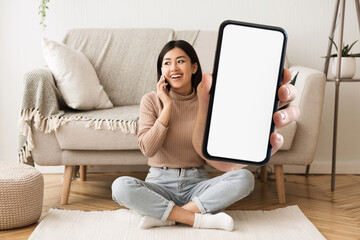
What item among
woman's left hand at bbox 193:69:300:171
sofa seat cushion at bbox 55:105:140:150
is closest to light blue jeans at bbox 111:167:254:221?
sofa seat cushion at bbox 55:105:140:150

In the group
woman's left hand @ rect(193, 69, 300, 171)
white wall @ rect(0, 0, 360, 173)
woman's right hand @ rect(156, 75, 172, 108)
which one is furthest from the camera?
white wall @ rect(0, 0, 360, 173)

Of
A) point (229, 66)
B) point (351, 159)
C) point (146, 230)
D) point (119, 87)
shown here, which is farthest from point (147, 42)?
point (229, 66)

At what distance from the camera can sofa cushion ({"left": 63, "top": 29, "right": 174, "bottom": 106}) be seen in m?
2.44

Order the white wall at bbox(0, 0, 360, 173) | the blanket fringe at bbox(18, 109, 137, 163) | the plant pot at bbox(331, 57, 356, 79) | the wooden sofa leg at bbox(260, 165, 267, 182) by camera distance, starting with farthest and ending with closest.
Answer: the white wall at bbox(0, 0, 360, 173)
the wooden sofa leg at bbox(260, 165, 267, 182)
the plant pot at bbox(331, 57, 356, 79)
the blanket fringe at bbox(18, 109, 137, 163)

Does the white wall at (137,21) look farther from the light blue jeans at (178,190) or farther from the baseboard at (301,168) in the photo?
the light blue jeans at (178,190)

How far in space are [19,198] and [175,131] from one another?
0.62m

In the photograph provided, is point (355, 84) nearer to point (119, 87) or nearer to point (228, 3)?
point (228, 3)

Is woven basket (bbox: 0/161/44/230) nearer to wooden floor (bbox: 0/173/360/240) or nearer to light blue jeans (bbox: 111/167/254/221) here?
wooden floor (bbox: 0/173/360/240)

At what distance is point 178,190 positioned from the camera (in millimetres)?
1755

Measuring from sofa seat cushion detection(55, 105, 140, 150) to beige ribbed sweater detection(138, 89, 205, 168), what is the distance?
16 centimetres

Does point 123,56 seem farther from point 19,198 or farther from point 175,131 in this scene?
point 19,198

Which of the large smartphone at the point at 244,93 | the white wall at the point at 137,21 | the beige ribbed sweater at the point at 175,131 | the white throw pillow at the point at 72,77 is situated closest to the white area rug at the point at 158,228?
the beige ribbed sweater at the point at 175,131

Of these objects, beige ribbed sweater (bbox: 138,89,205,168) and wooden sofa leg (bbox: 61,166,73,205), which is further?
wooden sofa leg (bbox: 61,166,73,205)

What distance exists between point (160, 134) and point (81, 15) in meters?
1.31
